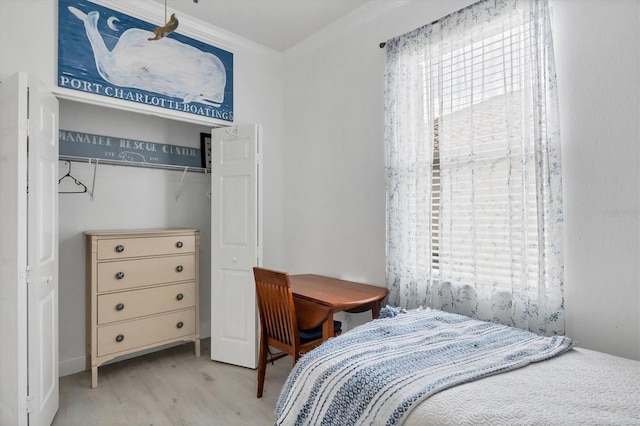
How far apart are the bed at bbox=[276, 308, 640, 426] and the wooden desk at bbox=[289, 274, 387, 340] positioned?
57 cm

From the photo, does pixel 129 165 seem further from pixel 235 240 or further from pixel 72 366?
pixel 72 366

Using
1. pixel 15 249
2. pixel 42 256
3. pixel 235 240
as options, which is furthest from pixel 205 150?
pixel 15 249

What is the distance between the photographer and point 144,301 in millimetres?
3014

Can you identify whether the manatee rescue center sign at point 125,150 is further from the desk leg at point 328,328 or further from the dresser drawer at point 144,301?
the desk leg at point 328,328

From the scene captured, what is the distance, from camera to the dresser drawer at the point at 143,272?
2.83 metres

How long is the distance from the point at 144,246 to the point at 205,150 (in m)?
1.21

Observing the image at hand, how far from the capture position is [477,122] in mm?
2201

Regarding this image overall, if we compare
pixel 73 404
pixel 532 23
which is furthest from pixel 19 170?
pixel 532 23

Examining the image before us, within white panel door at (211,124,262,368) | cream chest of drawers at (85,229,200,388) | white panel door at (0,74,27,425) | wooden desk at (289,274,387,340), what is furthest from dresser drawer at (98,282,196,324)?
wooden desk at (289,274,387,340)

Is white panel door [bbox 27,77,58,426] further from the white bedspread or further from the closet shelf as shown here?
the white bedspread

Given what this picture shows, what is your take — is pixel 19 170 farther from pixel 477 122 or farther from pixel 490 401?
pixel 477 122

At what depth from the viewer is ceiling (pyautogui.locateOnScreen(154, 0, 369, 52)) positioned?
9.49ft

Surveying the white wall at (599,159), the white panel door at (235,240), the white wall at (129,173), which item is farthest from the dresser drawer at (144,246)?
the white wall at (599,159)

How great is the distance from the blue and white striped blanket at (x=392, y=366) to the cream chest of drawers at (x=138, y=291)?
6.20ft
